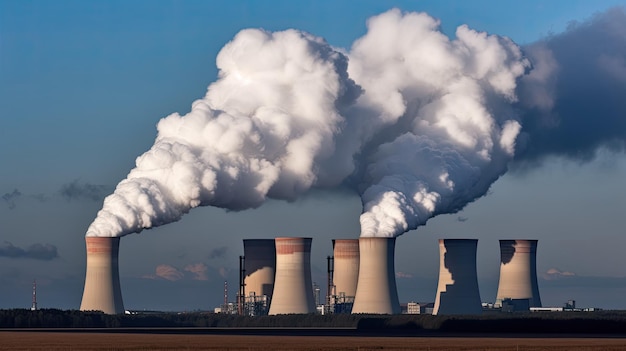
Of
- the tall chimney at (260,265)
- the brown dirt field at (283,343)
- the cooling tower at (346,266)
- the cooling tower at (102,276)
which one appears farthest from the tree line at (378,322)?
the brown dirt field at (283,343)

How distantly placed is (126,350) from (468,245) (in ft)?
162

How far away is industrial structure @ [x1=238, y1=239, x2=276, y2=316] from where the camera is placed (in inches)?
4690

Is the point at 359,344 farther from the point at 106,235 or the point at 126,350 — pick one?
the point at 106,235

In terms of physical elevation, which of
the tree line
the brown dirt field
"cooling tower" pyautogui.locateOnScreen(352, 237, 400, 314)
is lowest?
the brown dirt field

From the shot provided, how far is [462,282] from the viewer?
110312 millimetres

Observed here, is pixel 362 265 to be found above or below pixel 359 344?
above

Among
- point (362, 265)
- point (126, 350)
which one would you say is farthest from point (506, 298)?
point (126, 350)

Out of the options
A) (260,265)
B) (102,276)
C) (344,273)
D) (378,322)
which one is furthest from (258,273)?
(102,276)

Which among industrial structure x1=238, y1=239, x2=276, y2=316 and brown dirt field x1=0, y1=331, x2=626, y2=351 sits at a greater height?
industrial structure x1=238, y1=239, x2=276, y2=316

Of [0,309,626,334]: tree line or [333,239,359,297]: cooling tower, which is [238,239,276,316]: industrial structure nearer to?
[0,309,626,334]: tree line

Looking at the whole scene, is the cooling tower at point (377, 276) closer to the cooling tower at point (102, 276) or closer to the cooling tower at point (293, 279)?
the cooling tower at point (293, 279)

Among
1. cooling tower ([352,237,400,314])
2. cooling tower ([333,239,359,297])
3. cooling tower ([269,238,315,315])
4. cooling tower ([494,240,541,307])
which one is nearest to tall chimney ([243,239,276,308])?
cooling tower ([333,239,359,297])

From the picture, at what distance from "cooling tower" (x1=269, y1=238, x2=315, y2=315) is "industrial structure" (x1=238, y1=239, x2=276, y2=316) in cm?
894

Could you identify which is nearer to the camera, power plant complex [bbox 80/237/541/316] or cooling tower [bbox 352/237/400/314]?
power plant complex [bbox 80/237/541/316]
